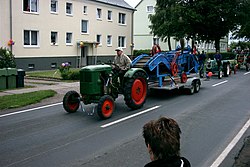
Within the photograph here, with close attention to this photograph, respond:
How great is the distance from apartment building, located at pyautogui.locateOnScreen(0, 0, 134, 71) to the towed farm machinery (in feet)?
53.2

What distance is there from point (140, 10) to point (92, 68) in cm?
4899

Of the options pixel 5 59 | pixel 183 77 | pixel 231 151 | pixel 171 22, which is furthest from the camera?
pixel 171 22

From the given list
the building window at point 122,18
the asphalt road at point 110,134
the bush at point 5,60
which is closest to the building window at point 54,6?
the building window at point 122,18

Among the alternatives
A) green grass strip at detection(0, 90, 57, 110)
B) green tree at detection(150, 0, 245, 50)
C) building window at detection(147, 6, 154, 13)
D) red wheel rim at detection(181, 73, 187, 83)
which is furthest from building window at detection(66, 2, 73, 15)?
building window at detection(147, 6, 154, 13)

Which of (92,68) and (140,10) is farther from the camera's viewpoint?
(140,10)

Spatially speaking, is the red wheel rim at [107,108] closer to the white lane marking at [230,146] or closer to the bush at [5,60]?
the white lane marking at [230,146]

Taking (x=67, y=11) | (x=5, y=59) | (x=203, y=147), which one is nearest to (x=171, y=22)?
(x=67, y=11)

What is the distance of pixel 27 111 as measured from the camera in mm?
10266

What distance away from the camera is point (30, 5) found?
1093 inches

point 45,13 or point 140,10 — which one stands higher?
point 140,10

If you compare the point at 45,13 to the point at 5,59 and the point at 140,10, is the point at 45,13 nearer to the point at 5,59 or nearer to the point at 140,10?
the point at 5,59

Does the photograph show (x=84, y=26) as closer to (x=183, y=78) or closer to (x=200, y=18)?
(x=200, y=18)

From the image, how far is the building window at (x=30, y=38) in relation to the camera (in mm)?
27516

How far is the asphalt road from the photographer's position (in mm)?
5879
